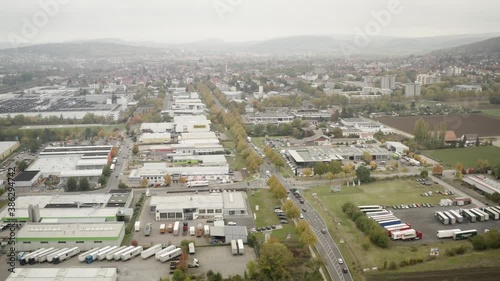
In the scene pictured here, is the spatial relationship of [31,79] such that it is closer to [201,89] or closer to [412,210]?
[201,89]

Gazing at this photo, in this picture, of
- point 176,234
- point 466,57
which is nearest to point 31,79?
point 176,234

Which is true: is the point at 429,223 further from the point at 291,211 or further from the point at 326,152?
the point at 326,152

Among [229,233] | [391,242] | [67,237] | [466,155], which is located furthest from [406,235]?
[466,155]

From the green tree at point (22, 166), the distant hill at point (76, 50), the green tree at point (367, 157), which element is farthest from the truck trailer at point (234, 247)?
the distant hill at point (76, 50)

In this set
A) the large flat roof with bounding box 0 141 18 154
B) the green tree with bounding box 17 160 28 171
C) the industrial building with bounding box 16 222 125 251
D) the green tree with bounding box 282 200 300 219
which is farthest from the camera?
the large flat roof with bounding box 0 141 18 154

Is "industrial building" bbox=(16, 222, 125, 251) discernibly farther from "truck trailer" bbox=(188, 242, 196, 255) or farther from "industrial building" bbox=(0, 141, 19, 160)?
"industrial building" bbox=(0, 141, 19, 160)

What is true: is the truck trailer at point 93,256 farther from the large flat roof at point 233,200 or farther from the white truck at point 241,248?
the large flat roof at point 233,200

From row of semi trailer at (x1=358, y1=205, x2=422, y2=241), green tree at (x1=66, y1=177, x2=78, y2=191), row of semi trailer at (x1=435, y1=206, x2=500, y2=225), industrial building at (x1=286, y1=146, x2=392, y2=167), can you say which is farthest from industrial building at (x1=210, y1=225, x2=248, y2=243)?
industrial building at (x1=286, y1=146, x2=392, y2=167)
